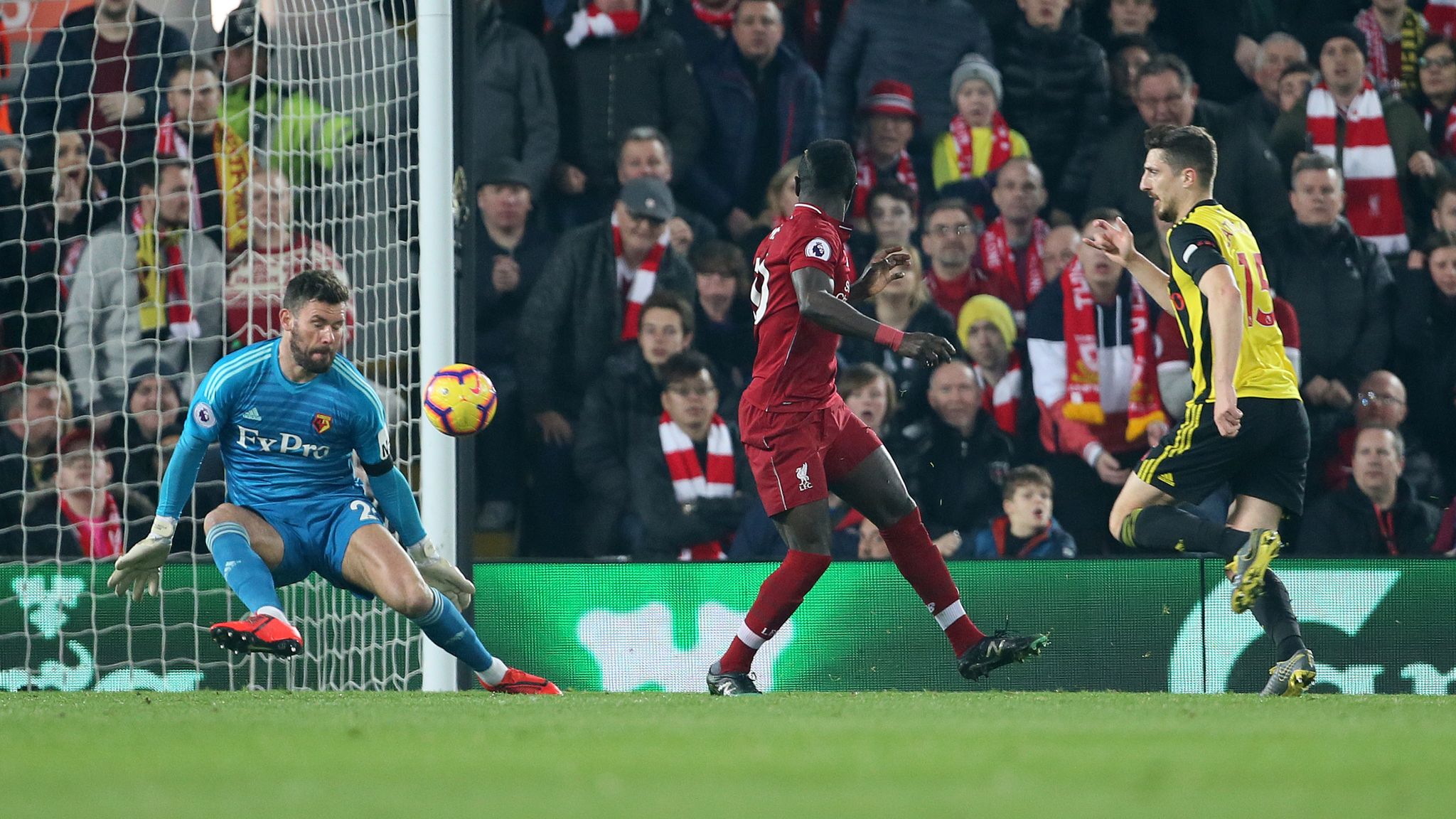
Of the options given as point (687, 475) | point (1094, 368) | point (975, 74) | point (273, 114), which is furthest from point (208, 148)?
point (1094, 368)

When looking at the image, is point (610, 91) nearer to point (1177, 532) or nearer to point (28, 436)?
point (28, 436)

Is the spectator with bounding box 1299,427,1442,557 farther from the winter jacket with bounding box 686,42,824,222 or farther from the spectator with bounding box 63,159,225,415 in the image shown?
the spectator with bounding box 63,159,225,415

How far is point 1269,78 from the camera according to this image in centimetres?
897

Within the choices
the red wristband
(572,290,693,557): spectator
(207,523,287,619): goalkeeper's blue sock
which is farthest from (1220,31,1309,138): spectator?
(207,523,287,619): goalkeeper's blue sock

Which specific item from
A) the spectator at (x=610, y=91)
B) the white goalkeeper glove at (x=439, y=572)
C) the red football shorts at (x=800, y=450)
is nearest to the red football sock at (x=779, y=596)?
the red football shorts at (x=800, y=450)

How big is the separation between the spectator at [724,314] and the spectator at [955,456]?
926mm

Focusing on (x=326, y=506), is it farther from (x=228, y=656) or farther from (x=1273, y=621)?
(x=1273, y=621)

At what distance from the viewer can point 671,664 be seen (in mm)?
7754

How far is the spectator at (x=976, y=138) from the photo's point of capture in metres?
8.98

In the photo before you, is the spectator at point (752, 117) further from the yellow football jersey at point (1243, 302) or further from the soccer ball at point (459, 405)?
the yellow football jersey at point (1243, 302)

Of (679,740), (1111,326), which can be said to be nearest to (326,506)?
(679,740)

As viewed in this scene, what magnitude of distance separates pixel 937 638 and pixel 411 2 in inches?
153

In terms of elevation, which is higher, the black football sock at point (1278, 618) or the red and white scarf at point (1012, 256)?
the red and white scarf at point (1012, 256)

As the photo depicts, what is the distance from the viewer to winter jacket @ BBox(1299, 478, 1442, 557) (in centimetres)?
823
